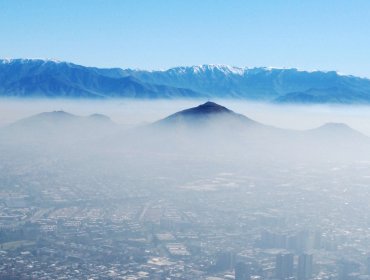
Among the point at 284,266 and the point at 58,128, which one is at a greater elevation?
the point at 58,128

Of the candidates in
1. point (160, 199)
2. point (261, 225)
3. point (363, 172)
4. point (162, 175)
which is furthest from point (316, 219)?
point (363, 172)

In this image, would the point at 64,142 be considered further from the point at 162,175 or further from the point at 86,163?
the point at 162,175

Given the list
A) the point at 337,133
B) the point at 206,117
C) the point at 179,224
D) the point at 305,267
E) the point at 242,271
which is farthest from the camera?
the point at 337,133

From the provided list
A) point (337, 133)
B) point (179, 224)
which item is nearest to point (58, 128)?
point (337, 133)

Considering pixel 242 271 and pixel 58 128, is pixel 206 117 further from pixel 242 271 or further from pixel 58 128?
pixel 242 271

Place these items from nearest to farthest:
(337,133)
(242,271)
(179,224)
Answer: (242,271)
(179,224)
(337,133)

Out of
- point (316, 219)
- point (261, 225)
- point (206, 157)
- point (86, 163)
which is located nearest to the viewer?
point (261, 225)
